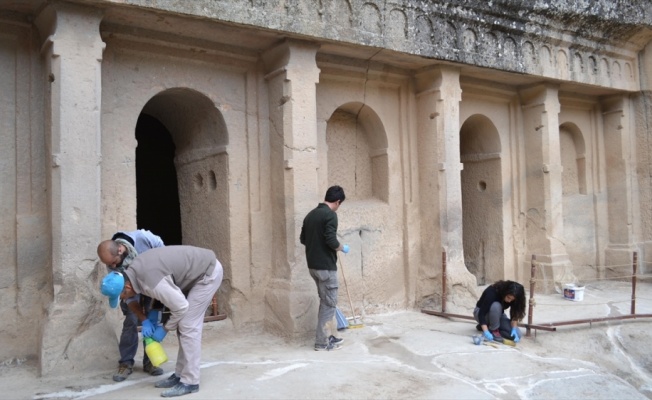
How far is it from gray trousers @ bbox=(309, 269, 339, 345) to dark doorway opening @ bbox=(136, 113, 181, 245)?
412 cm

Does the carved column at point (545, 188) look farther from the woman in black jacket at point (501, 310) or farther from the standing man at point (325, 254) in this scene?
the standing man at point (325, 254)

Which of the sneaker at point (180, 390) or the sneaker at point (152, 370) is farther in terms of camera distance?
the sneaker at point (152, 370)

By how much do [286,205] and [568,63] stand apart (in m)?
5.74

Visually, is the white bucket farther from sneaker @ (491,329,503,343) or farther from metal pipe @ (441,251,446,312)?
sneaker @ (491,329,503,343)

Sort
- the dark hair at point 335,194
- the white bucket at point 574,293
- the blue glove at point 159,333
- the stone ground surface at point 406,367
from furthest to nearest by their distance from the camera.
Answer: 1. the white bucket at point 574,293
2. the dark hair at point 335,194
3. the stone ground surface at point 406,367
4. the blue glove at point 159,333

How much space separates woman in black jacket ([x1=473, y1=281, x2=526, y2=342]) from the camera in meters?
6.23

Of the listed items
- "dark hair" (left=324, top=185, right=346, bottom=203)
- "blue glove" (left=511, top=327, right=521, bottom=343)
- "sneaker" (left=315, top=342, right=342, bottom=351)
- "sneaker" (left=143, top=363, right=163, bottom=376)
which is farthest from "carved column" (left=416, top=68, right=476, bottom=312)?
"sneaker" (left=143, top=363, right=163, bottom=376)

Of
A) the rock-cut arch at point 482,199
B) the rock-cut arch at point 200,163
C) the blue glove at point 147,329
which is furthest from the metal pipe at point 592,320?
the blue glove at point 147,329

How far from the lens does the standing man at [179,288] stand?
13.9ft

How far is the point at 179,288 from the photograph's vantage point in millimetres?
4445

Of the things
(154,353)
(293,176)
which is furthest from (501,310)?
(154,353)

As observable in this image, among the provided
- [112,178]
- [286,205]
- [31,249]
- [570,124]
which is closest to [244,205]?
[286,205]

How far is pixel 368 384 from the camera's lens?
4859mm

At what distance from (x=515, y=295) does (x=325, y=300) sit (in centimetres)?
212
